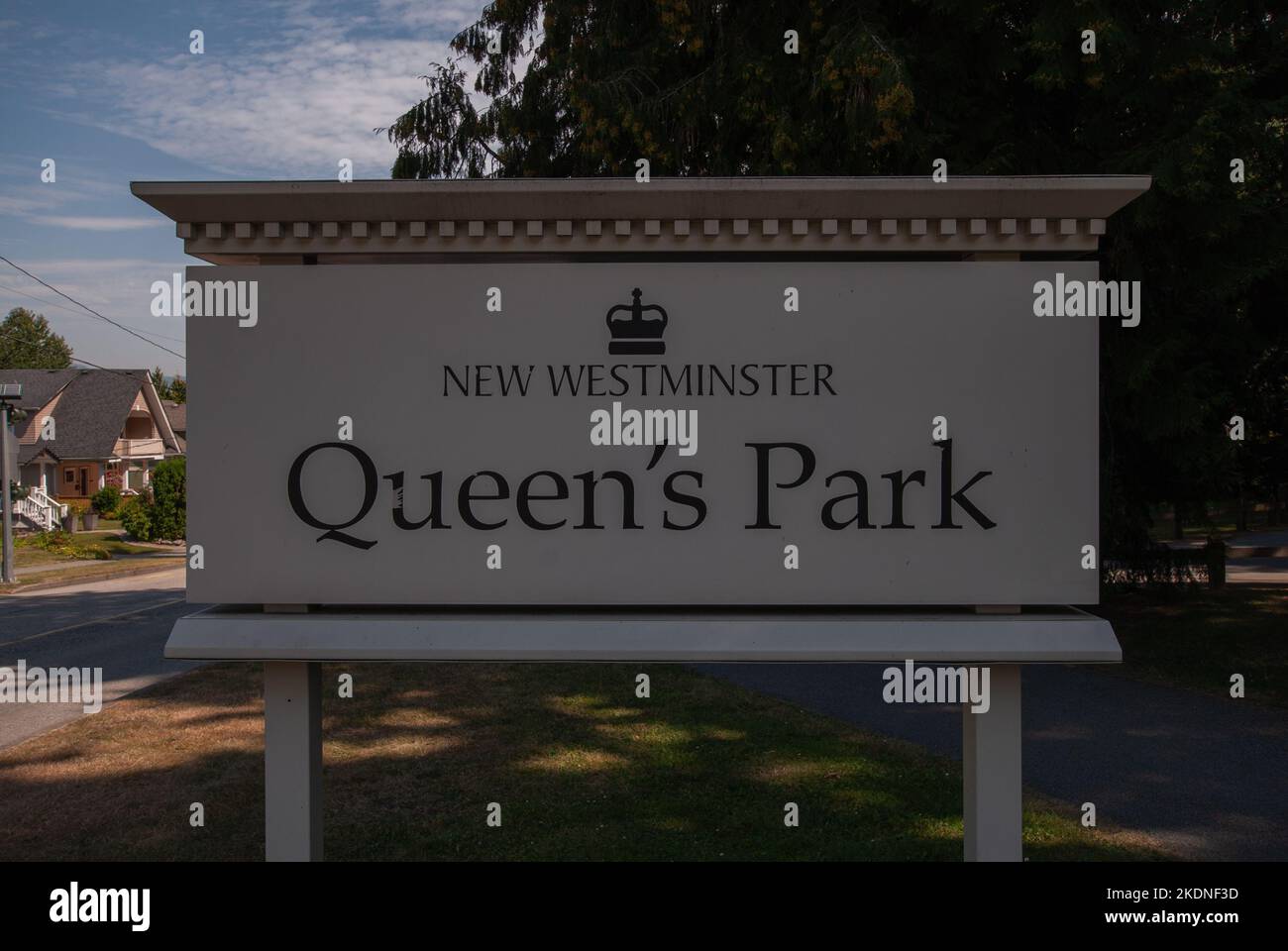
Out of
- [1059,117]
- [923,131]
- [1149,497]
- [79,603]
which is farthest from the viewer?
[79,603]

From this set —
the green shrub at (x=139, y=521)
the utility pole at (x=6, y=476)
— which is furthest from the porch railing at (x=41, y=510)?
the utility pole at (x=6, y=476)

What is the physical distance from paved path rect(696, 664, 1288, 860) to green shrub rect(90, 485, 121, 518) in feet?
108

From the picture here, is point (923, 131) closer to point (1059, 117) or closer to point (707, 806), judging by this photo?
point (1059, 117)

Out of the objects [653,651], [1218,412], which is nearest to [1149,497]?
[1218,412]

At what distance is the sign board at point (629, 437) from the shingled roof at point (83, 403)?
4254cm

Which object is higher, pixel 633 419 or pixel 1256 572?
pixel 633 419

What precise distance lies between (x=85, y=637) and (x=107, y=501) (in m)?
26.4

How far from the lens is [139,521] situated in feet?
96.8

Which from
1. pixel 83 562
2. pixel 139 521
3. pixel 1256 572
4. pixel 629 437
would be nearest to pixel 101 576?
pixel 83 562

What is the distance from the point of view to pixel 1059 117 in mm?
9719

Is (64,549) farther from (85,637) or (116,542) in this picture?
(85,637)

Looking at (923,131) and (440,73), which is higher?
(440,73)

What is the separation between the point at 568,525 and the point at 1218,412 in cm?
920

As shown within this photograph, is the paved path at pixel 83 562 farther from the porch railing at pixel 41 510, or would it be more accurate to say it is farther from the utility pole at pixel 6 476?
the porch railing at pixel 41 510
